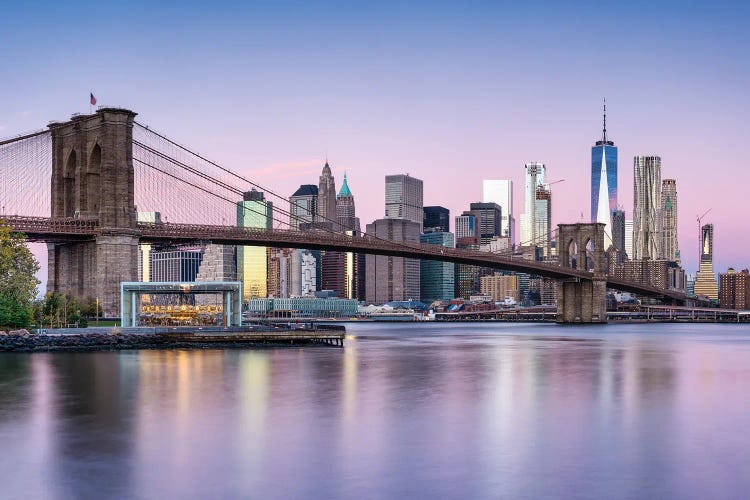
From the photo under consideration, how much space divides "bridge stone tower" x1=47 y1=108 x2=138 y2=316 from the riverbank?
9568 millimetres

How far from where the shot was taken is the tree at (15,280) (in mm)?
63188

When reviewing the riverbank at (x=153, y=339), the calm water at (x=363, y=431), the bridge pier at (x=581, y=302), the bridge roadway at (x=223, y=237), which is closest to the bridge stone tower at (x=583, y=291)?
the bridge pier at (x=581, y=302)

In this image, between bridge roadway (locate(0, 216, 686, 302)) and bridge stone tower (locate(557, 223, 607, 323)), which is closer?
bridge roadway (locate(0, 216, 686, 302))

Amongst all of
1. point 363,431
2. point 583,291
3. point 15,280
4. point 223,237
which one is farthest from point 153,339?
point 583,291

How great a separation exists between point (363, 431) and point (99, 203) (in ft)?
A: 187

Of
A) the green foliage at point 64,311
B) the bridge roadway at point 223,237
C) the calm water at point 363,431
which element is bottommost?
the calm water at point 363,431

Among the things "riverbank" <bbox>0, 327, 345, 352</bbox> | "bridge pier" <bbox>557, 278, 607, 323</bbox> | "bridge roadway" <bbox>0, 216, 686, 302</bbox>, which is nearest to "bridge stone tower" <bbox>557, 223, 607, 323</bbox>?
"bridge pier" <bbox>557, 278, 607, 323</bbox>

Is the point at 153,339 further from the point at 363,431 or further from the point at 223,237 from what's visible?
the point at 363,431

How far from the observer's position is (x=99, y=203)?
78.6 meters

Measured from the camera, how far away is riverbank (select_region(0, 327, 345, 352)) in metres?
59.6

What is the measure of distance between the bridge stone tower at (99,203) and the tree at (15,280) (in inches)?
355

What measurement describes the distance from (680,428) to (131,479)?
705 inches

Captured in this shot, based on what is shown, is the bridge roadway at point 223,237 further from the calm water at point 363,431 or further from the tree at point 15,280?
the calm water at point 363,431

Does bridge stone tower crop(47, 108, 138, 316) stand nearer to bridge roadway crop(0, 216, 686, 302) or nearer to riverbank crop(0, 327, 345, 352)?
bridge roadway crop(0, 216, 686, 302)
